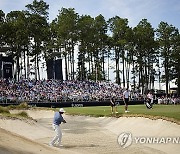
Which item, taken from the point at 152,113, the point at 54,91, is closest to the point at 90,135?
the point at 152,113

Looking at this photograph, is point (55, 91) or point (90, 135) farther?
point (55, 91)

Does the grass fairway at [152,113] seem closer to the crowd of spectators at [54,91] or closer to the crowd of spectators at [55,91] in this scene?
the crowd of spectators at [55,91]

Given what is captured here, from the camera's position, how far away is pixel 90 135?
20328mm

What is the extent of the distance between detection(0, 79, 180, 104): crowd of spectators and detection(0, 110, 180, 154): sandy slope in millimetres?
19088

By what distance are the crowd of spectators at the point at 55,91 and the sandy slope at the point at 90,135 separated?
62.6ft

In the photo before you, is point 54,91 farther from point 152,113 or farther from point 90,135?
point 90,135

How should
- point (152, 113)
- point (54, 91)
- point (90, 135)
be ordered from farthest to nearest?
point (54, 91), point (152, 113), point (90, 135)

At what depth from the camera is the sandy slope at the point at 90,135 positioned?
1391cm

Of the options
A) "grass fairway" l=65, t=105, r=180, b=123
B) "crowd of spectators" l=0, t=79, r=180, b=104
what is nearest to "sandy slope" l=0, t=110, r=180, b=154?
"grass fairway" l=65, t=105, r=180, b=123

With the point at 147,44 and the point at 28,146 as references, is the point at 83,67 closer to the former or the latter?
the point at 147,44

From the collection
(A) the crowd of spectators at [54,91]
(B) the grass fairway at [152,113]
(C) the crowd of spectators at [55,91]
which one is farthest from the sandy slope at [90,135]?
(A) the crowd of spectators at [54,91]

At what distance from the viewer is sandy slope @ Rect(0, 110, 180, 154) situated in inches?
548

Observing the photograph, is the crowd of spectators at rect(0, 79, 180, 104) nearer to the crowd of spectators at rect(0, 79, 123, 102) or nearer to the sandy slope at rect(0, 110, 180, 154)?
the crowd of spectators at rect(0, 79, 123, 102)

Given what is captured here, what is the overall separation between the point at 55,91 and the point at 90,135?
31255 mm
